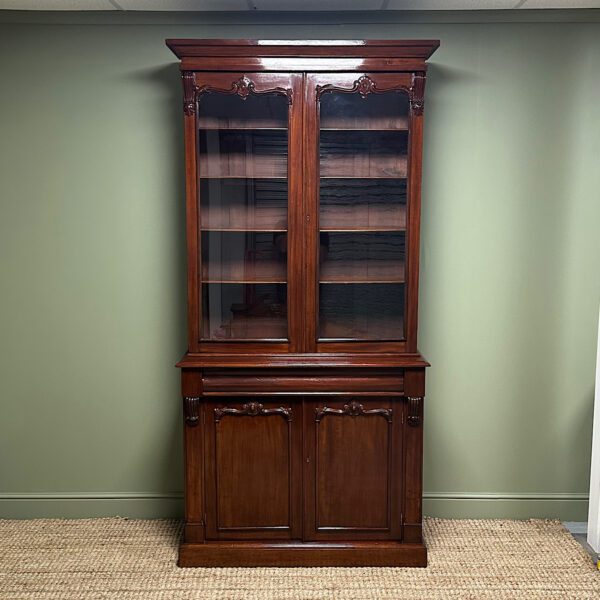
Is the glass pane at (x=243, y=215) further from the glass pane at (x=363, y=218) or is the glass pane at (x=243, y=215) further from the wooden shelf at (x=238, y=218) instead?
the glass pane at (x=363, y=218)

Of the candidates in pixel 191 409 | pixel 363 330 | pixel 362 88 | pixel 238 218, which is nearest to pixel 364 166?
pixel 362 88

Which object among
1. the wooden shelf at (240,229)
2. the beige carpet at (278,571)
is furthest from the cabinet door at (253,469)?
the wooden shelf at (240,229)

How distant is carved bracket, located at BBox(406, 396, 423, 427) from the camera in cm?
251

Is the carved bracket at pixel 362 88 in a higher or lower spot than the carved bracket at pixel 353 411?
higher

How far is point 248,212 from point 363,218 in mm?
422

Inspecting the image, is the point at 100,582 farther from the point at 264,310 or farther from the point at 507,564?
the point at 507,564

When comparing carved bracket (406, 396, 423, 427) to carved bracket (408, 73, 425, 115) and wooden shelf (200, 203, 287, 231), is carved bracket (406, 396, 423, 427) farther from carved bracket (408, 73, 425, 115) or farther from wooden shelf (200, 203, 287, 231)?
carved bracket (408, 73, 425, 115)

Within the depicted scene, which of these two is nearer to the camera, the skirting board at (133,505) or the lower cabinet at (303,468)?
the lower cabinet at (303,468)

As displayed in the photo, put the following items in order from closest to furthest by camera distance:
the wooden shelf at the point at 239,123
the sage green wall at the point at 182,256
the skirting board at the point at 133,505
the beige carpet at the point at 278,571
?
the beige carpet at the point at 278,571 < the wooden shelf at the point at 239,123 < the sage green wall at the point at 182,256 < the skirting board at the point at 133,505

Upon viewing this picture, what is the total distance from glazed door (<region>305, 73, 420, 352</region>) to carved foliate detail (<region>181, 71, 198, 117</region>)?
0.40m

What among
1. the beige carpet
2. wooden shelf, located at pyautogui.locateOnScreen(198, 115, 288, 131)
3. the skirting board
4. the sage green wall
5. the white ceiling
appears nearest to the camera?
the beige carpet

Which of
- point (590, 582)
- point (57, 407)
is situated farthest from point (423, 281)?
point (57, 407)

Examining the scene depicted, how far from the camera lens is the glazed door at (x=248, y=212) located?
247cm

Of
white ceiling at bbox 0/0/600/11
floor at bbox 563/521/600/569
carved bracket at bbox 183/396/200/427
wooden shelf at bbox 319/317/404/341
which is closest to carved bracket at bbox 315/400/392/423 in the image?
wooden shelf at bbox 319/317/404/341
